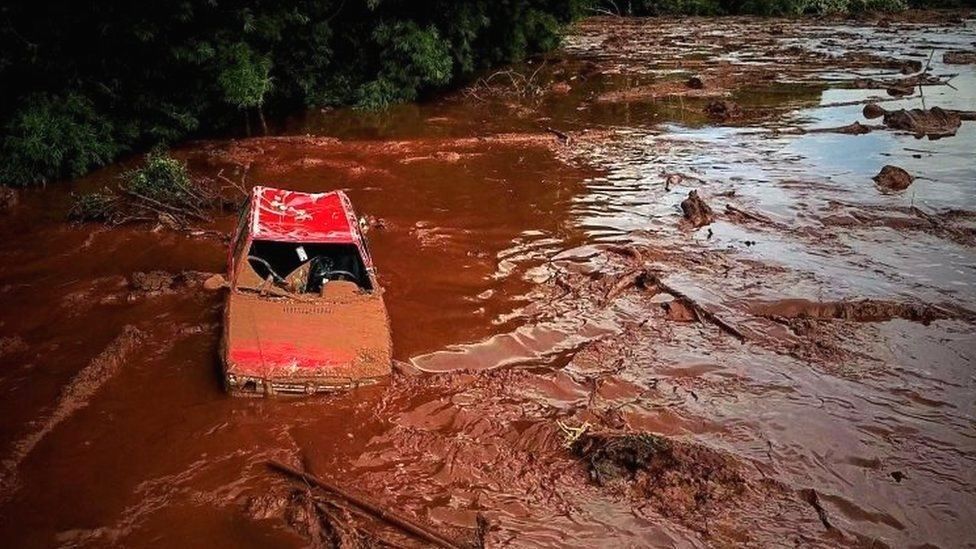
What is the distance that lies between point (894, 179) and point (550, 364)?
29.4ft

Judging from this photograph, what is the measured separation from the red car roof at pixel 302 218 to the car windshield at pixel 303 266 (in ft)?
0.42

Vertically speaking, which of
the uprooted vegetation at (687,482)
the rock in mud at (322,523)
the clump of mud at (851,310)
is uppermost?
the clump of mud at (851,310)

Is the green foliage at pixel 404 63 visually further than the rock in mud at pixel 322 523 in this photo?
Yes

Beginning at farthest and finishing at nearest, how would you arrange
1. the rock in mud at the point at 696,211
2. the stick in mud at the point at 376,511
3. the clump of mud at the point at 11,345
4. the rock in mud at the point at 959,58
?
the rock in mud at the point at 959,58
the rock in mud at the point at 696,211
the clump of mud at the point at 11,345
the stick in mud at the point at 376,511

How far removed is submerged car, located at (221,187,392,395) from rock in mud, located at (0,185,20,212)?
6.48 metres

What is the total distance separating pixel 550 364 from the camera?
7.38 meters

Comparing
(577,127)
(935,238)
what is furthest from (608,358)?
(577,127)

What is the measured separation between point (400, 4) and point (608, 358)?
14471 millimetres

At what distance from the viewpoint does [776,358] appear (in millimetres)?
7430

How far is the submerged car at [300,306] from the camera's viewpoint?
627cm

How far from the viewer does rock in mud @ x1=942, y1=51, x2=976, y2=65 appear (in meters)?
26.0

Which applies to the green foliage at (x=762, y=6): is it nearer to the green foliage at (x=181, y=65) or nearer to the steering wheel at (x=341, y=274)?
the green foliage at (x=181, y=65)

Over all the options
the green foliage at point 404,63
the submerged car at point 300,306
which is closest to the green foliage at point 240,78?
the green foliage at point 404,63

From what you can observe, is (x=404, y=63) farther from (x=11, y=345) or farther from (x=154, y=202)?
(x=11, y=345)
